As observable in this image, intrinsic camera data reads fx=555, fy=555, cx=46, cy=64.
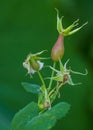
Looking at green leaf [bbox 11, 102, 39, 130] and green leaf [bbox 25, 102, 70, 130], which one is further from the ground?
green leaf [bbox 11, 102, 39, 130]

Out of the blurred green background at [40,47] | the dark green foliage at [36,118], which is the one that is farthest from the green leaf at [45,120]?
the blurred green background at [40,47]

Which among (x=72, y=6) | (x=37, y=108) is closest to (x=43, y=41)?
(x=72, y=6)

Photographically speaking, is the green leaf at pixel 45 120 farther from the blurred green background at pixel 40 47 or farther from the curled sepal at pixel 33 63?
the blurred green background at pixel 40 47

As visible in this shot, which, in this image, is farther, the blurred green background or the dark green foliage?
the blurred green background

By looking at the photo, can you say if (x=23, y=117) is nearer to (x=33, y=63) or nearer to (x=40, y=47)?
(x=33, y=63)

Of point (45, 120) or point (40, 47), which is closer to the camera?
point (45, 120)

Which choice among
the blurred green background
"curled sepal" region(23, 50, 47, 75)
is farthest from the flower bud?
the blurred green background

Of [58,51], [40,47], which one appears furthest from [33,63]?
[40,47]

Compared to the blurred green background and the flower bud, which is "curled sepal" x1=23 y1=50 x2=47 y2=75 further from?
the blurred green background

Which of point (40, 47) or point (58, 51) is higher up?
point (58, 51)
